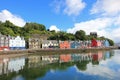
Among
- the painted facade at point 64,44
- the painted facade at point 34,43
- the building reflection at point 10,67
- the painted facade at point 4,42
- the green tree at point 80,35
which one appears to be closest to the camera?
the building reflection at point 10,67

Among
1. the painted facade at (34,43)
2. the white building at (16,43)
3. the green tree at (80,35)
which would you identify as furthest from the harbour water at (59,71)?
the green tree at (80,35)

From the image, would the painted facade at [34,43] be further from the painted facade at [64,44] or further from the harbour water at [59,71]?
the harbour water at [59,71]

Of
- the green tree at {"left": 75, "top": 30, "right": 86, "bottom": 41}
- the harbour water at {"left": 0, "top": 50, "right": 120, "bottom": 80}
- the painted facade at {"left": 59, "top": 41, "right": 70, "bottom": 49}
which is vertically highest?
the green tree at {"left": 75, "top": 30, "right": 86, "bottom": 41}

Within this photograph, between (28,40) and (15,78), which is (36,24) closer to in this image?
(28,40)

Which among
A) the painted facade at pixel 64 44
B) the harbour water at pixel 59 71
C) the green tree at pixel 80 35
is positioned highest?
the green tree at pixel 80 35

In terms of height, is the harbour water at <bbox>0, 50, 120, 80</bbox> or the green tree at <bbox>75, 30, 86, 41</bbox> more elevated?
the green tree at <bbox>75, 30, 86, 41</bbox>

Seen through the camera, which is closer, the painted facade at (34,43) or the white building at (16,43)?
the white building at (16,43)

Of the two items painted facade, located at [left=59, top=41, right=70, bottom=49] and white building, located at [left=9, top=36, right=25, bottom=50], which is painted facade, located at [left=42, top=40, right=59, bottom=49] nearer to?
painted facade, located at [left=59, top=41, right=70, bottom=49]

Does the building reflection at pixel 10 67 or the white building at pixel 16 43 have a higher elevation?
the white building at pixel 16 43

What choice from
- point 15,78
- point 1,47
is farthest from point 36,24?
point 15,78

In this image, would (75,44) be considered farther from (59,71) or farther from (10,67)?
(59,71)

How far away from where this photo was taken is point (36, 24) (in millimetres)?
175500

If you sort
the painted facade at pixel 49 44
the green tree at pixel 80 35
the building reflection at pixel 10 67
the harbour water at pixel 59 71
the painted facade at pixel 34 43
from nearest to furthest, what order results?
the harbour water at pixel 59 71
the building reflection at pixel 10 67
the painted facade at pixel 34 43
the painted facade at pixel 49 44
the green tree at pixel 80 35

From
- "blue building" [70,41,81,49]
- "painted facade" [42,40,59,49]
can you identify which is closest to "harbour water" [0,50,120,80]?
"painted facade" [42,40,59,49]
